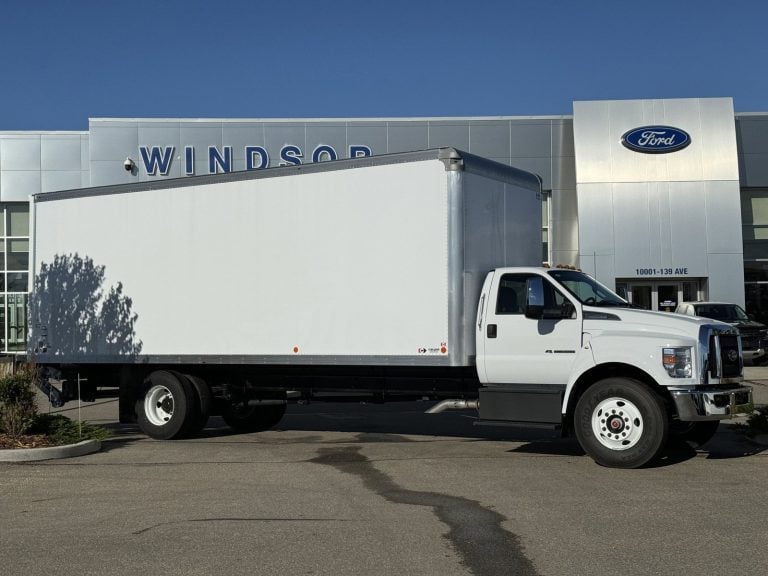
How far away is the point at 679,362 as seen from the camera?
1031 cm

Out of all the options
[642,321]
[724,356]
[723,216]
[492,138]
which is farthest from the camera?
[492,138]

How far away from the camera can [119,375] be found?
14164mm

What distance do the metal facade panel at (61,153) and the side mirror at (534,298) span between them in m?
28.6

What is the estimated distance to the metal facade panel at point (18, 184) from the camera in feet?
119

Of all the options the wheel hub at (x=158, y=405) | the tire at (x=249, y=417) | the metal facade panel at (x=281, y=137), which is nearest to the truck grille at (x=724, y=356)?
the tire at (x=249, y=417)

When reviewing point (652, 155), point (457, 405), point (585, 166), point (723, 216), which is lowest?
point (457, 405)

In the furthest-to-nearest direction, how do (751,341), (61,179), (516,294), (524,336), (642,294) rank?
(61,179) → (642,294) → (751,341) → (516,294) → (524,336)

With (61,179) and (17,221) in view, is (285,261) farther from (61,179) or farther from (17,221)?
(17,221)

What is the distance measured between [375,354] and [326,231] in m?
1.73

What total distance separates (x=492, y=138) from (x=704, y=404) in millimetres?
25760

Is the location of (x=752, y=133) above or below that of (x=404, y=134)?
below

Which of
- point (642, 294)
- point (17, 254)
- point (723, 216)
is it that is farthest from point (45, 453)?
point (17, 254)

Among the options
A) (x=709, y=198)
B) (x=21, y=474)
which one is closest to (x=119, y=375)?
(x=21, y=474)

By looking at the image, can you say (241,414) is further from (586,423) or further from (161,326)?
(586,423)
